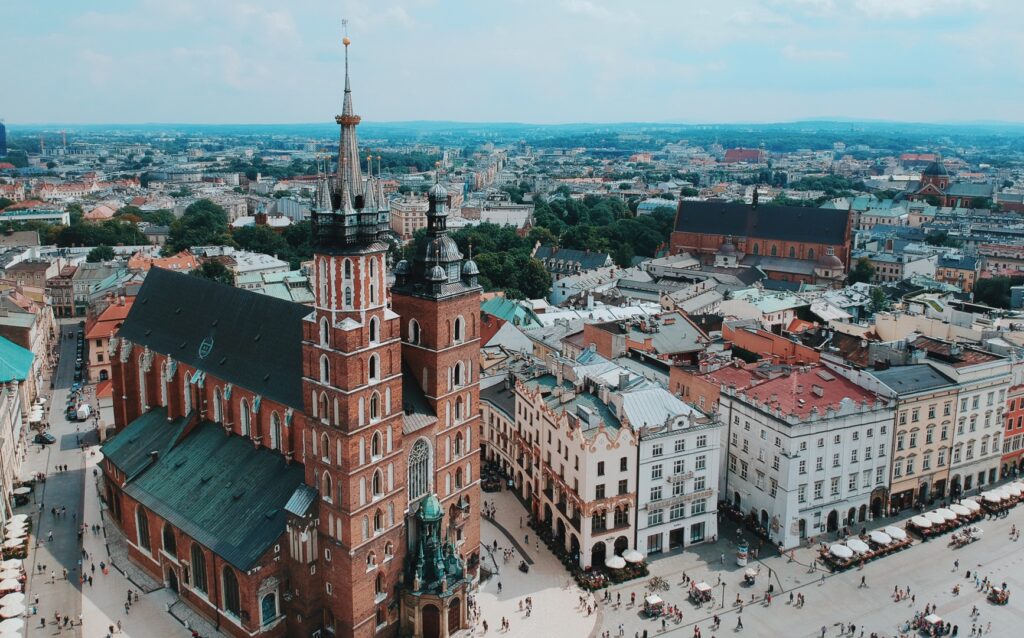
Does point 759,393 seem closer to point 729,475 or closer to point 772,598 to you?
point 729,475

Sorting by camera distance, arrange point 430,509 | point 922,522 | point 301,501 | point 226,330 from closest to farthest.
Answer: point 301,501
point 430,509
point 226,330
point 922,522

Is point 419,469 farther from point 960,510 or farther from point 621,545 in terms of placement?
point 960,510

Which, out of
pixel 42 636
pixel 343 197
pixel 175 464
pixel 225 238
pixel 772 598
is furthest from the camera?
pixel 225 238

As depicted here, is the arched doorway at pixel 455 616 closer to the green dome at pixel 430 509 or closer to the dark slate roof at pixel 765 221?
the green dome at pixel 430 509

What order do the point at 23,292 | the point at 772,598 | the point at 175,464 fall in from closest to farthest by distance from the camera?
1. the point at 772,598
2. the point at 175,464
3. the point at 23,292

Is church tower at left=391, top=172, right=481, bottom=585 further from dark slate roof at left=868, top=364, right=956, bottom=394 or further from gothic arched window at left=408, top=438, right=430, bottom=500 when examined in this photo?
dark slate roof at left=868, top=364, right=956, bottom=394

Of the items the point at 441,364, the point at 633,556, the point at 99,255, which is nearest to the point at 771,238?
the point at 633,556

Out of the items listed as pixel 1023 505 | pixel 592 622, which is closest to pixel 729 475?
pixel 592 622
